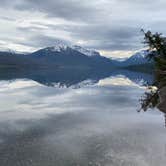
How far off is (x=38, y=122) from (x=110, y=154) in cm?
2002

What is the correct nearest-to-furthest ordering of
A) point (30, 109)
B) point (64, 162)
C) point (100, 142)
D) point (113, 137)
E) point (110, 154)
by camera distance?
point (64, 162), point (110, 154), point (100, 142), point (113, 137), point (30, 109)

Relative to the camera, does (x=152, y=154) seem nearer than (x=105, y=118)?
Yes

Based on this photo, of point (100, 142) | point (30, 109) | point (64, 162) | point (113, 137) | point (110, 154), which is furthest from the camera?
point (30, 109)

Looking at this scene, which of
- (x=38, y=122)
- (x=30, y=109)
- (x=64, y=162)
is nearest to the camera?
(x=64, y=162)

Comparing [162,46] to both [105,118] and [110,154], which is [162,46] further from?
[110,154]

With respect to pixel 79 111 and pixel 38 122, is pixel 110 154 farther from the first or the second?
pixel 79 111

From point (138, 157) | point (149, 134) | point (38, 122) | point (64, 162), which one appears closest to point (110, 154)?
point (138, 157)

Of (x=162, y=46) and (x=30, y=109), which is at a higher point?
(x=162, y=46)

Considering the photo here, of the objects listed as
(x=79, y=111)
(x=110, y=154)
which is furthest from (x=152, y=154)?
(x=79, y=111)

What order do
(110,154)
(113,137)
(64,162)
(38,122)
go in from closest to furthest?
(64,162) → (110,154) → (113,137) → (38,122)

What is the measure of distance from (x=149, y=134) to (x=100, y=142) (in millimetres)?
8159

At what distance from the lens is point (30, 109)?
6391 centimetres

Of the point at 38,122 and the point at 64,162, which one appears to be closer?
the point at 64,162

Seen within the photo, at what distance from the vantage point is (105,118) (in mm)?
55906
